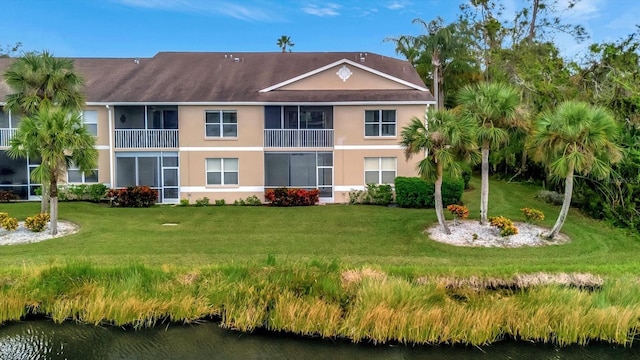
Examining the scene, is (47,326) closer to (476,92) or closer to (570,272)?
(570,272)

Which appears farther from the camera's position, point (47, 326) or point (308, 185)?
point (308, 185)

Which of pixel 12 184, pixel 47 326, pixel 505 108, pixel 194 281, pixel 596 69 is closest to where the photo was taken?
pixel 47 326

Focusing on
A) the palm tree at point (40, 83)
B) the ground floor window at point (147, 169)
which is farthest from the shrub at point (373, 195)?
the palm tree at point (40, 83)

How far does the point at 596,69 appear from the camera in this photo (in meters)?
22.1

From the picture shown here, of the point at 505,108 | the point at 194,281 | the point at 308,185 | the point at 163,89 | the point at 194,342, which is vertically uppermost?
the point at 163,89

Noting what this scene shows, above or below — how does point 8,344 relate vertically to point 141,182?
below

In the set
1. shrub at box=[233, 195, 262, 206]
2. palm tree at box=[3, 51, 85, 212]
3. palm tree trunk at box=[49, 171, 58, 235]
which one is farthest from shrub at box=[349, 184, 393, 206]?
palm tree at box=[3, 51, 85, 212]

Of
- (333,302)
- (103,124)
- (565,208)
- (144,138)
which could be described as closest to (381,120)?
(565,208)

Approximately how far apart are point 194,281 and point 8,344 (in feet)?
13.2

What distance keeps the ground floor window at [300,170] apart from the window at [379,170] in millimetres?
1951

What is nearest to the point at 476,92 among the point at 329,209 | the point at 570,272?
the point at 570,272

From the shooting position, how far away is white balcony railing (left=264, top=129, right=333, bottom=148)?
24.7 meters

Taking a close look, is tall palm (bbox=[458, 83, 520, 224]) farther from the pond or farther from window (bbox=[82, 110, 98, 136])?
window (bbox=[82, 110, 98, 136])

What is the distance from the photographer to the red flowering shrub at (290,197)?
77.2 ft
